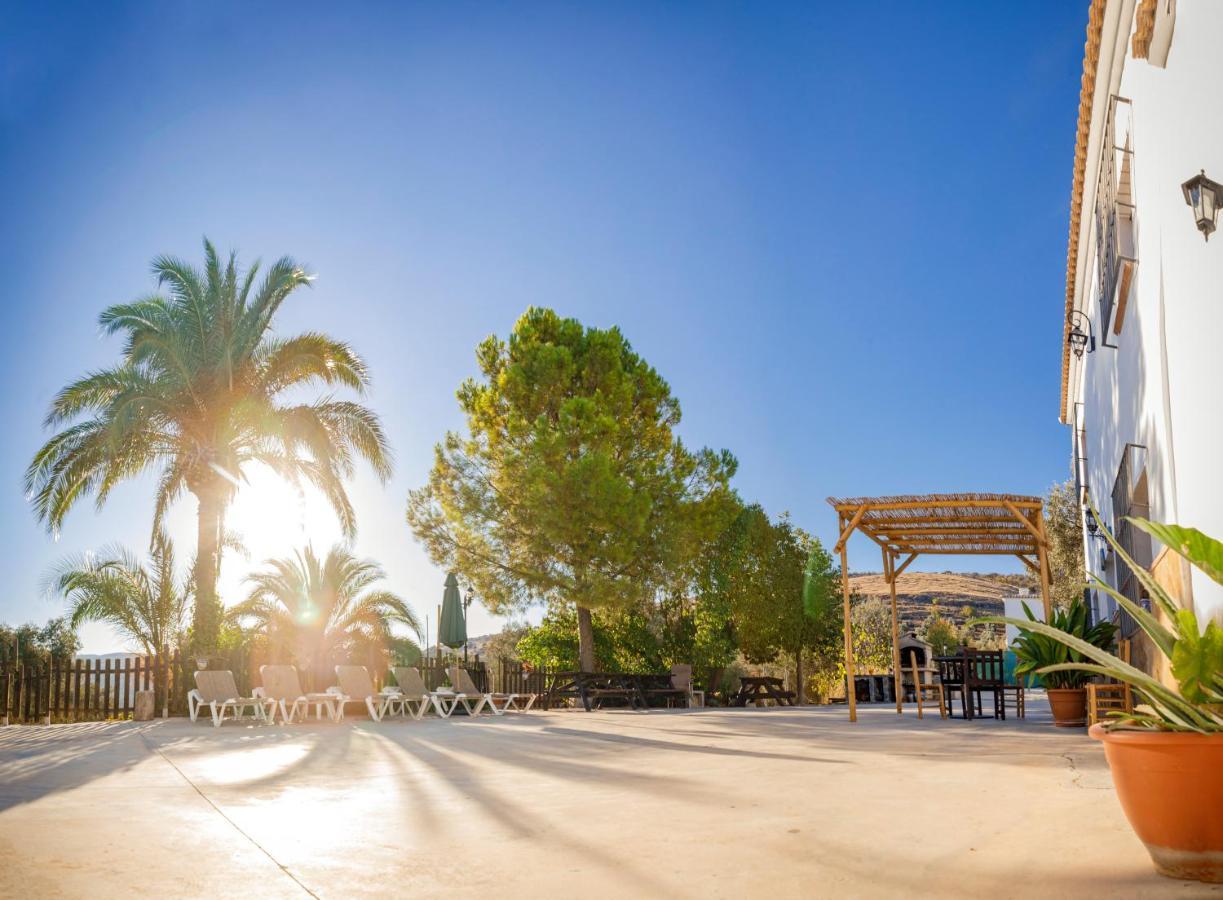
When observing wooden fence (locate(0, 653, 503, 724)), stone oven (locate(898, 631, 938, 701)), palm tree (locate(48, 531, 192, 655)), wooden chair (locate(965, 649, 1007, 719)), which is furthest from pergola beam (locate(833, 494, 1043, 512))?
palm tree (locate(48, 531, 192, 655))

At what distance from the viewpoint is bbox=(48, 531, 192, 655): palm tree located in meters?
16.5

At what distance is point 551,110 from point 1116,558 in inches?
489

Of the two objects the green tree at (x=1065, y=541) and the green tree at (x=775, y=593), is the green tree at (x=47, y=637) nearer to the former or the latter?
the green tree at (x=775, y=593)

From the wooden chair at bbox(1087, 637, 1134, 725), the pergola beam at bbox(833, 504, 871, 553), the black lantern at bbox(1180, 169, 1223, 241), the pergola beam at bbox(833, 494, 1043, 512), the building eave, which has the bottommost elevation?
the wooden chair at bbox(1087, 637, 1134, 725)

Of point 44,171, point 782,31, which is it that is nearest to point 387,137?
point 44,171

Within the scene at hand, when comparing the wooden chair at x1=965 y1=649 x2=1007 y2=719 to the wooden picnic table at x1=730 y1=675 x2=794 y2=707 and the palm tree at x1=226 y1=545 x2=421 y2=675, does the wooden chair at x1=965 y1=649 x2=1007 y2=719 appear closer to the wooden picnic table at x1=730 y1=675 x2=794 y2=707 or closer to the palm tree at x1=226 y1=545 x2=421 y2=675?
the wooden picnic table at x1=730 y1=675 x2=794 y2=707

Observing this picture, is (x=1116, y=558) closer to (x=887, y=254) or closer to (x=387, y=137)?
(x=887, y=254)

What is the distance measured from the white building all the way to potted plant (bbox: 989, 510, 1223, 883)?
229cm

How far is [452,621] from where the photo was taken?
2031cm

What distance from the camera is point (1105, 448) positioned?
10609 millimetres

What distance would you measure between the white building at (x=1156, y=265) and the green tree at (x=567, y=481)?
11432mm

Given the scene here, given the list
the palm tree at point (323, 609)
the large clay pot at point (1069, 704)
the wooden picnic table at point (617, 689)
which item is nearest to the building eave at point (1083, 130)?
the large clay pot at point (1069, 704)

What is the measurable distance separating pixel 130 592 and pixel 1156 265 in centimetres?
1706

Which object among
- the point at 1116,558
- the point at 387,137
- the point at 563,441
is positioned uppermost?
the point at 387,137
